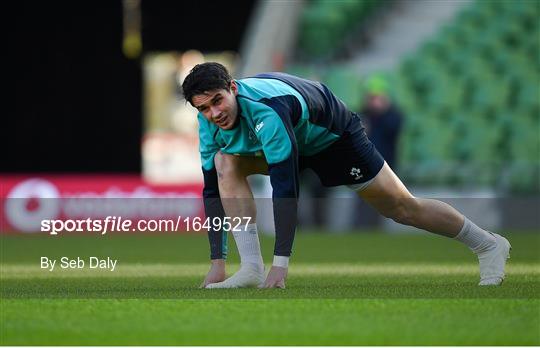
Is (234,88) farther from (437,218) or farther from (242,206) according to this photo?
(437,218)

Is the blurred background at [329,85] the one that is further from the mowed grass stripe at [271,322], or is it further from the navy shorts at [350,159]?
the mowed grass stripe at [271,322]

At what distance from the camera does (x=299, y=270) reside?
9.44 metres

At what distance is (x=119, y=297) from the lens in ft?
22.0

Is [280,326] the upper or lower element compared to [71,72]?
upper

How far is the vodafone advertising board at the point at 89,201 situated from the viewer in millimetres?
16844

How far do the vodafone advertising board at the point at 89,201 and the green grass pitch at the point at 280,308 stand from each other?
7.17 meters

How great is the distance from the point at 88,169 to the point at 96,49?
6.54 feet

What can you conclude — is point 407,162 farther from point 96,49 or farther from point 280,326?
point 280,326

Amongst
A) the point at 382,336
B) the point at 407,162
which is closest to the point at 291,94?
the point at 382,336

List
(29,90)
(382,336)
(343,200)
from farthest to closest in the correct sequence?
(29,90)
(343,200)
(382,336)

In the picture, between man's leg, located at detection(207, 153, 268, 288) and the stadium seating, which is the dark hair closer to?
man's leg, located at detection(207, 153, 268, 288)

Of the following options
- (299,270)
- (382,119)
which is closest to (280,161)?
(299,270)

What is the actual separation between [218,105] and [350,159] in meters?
0.94

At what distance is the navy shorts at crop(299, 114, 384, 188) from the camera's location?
7332mm
